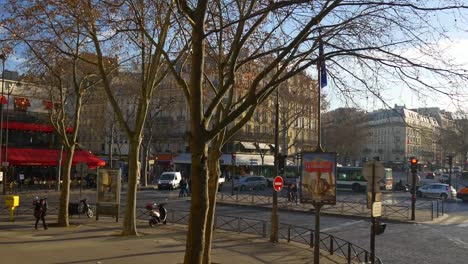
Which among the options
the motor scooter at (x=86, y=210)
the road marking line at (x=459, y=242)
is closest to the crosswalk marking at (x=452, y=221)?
the road marking line at (x=459, y=242)

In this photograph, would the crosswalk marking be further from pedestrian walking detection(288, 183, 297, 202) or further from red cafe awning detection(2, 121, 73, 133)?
red cafe awning detection(2, 121, 73, 133)

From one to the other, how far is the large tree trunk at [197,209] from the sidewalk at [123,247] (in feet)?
14.2

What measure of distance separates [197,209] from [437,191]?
146 ft

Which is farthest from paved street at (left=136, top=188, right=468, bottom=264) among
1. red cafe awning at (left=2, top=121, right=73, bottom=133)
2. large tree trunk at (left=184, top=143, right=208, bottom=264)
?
red cafe awning at (left=2, top=121, right=73, bottom=133)

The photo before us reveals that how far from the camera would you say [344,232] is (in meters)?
23.3

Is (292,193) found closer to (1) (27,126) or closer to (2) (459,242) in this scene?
(2) (459,242)

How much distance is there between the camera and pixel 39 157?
48531 mm

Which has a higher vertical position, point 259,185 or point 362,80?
point 362,80

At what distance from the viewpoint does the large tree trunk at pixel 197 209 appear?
32.6 feet

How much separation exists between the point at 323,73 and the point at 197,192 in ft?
20.2

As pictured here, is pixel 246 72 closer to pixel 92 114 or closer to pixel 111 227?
pixel 111 227

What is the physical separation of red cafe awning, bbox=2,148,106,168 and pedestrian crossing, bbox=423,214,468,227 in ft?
95.0

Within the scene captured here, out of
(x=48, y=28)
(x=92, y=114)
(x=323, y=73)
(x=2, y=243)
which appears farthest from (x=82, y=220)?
(x=92, y=114)

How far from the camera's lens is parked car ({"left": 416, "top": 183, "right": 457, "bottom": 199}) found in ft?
162
